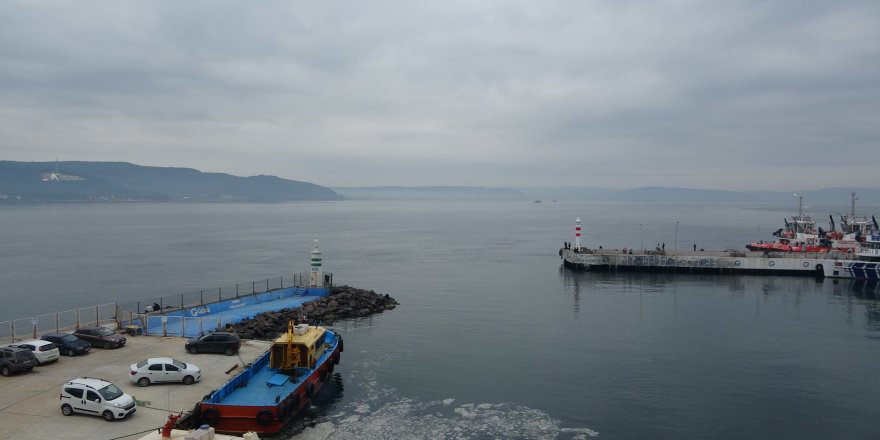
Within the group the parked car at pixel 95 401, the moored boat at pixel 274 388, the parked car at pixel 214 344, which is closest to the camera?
the parked car at pixel 95 401

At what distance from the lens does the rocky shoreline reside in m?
45.6

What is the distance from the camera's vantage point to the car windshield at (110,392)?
82.0 feet

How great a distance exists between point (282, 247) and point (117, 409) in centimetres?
11065

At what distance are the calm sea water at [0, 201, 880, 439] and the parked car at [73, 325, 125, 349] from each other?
13.1 meters

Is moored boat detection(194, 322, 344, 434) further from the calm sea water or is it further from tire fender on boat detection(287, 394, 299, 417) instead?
the calm sea water

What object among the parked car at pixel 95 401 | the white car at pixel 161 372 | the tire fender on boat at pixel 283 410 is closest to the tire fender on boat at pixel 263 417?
the tire fender on boat at pixel 283 410

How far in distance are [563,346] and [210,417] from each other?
2920 cm

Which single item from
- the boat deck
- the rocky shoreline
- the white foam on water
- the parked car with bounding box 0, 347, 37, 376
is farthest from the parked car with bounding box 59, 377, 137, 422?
the rocky shoreline

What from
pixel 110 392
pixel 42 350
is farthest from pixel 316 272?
pixel 110 392

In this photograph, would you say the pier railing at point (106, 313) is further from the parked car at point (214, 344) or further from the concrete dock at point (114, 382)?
the parked car at point (214, 344)

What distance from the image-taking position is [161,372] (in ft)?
96.3

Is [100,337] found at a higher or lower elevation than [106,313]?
higher

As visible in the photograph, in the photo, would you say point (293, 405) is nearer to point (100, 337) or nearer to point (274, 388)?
point (274, 388)

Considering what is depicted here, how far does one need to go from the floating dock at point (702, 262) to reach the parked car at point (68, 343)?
75.7 meters
